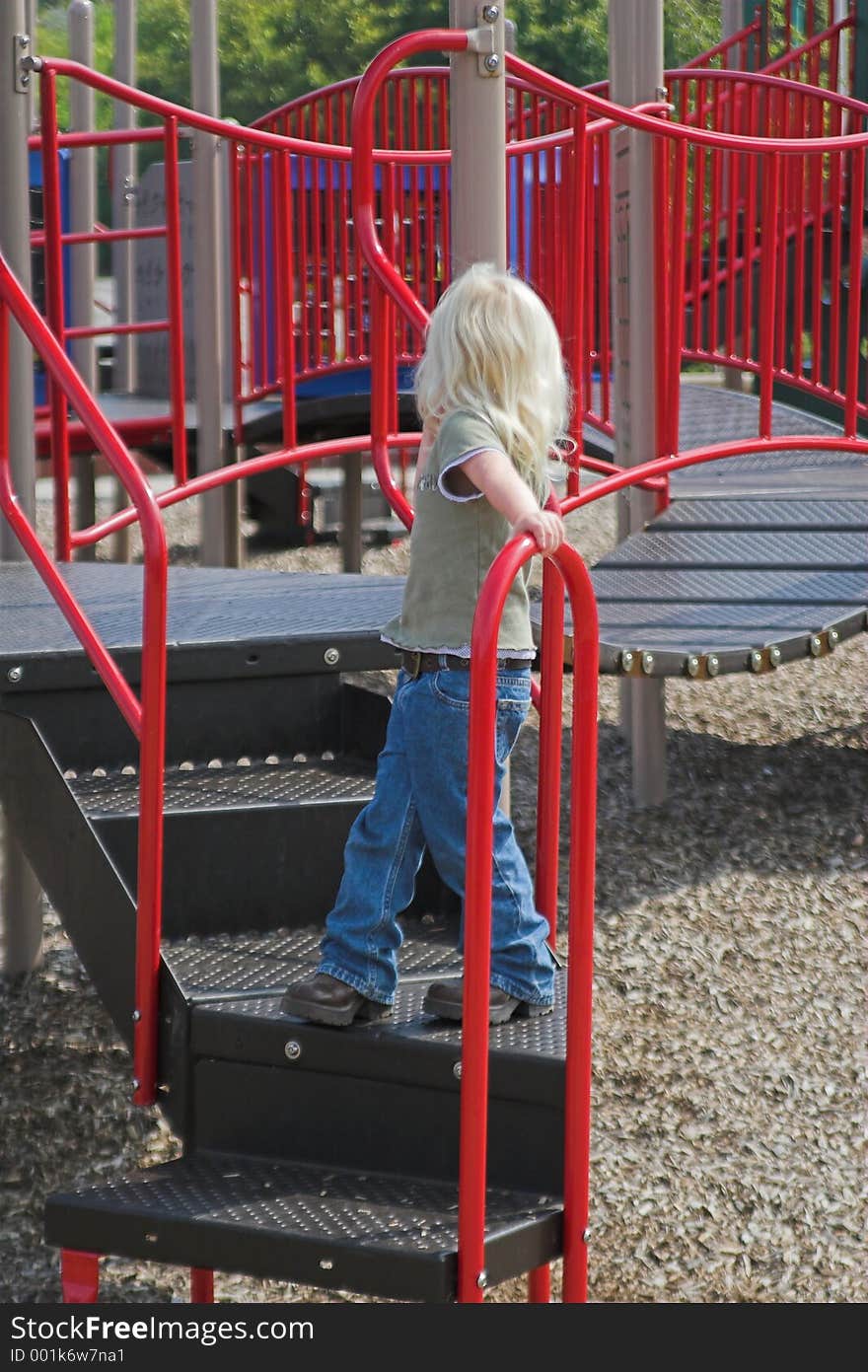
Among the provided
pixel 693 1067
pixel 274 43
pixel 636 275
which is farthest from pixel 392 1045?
pixel 274 43

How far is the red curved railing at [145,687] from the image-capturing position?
9.34 feet

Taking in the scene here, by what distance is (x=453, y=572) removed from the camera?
277cm

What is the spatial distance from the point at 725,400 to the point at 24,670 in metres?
4.73

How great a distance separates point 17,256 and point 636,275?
1.89 meters

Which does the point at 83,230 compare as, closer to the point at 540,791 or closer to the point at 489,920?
the point at 540,791

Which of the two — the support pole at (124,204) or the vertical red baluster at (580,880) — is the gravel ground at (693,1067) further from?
the support pole at (124,204)

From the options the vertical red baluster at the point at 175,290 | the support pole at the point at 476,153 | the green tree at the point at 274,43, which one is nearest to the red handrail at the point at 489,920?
the support pole at the point at 476,153

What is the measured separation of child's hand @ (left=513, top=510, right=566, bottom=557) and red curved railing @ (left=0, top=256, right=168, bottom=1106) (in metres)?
0.66

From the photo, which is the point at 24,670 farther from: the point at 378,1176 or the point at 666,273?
the point at 666,273

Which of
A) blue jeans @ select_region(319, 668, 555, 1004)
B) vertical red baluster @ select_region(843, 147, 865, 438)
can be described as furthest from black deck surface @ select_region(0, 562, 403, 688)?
vertical red baluster @ select_region(843, 147, 865, 438)

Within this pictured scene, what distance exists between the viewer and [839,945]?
4680 millimetres

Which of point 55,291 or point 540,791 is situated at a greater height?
point 55,291

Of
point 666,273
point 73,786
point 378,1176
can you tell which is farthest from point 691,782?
point 378,1176

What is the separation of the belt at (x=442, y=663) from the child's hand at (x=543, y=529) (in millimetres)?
340
